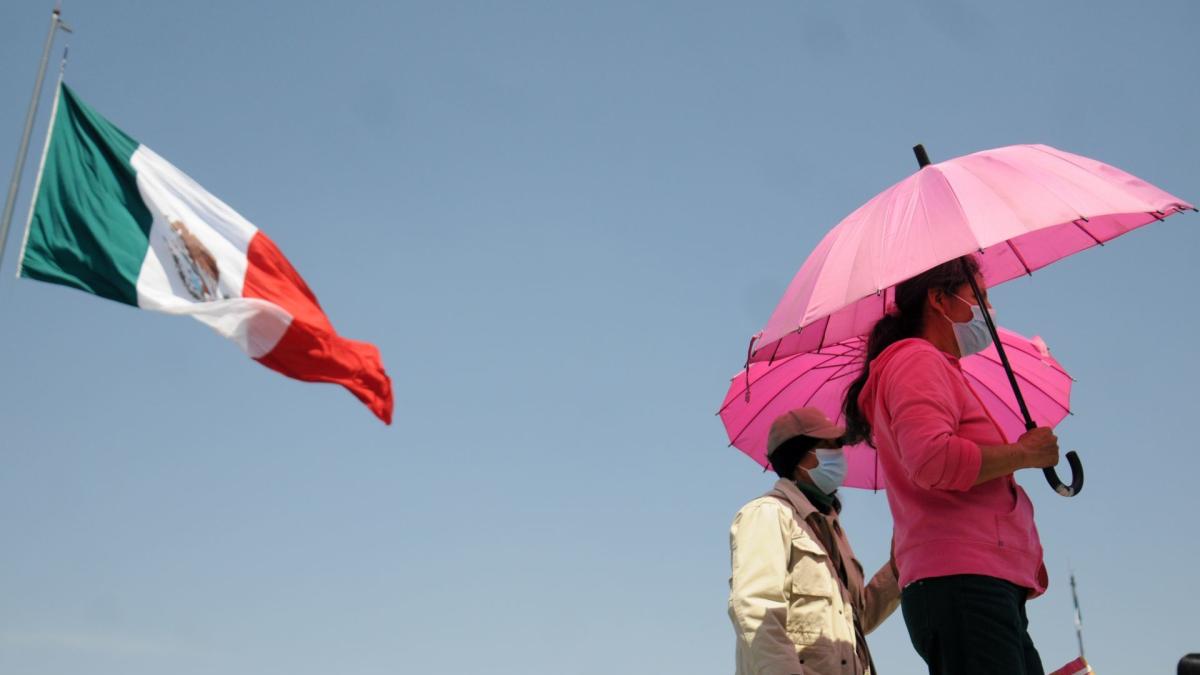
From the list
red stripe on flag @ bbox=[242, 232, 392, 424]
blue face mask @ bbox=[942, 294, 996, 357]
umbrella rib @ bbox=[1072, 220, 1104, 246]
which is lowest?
blue face mask @ bbox=[942, 294, 996, 357]

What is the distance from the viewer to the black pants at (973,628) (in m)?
3.97

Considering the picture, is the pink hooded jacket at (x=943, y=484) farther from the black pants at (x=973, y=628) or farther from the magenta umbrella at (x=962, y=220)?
the magenta umbrella at (x=962, y=220)

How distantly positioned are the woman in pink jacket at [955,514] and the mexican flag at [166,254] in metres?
2.74

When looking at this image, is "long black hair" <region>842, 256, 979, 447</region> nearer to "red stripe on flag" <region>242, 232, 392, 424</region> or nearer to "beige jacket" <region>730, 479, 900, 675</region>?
"beige jacket" <region>730, 479, 900, 675</region>

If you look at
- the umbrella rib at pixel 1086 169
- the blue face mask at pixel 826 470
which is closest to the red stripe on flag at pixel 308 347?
the blue face mask at pixel 826 470

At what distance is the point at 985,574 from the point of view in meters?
4.04

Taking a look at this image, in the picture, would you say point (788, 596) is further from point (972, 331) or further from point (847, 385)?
point (847, 385)

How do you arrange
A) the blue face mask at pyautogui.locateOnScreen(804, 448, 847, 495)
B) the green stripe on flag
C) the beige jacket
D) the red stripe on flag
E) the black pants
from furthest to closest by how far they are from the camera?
the blue face mask at pyautogui.locateOnScreen(804, 448, 847, 495) → the red stripe on flag → the green stripe on flag → the beige jacket → the black pants

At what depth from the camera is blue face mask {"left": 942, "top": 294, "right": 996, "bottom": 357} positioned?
4.73 metres

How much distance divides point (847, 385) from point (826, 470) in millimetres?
886

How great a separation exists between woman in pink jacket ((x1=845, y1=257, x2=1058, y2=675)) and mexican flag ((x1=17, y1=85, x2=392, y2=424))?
274cm

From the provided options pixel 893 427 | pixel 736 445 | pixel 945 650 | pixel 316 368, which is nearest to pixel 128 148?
pixel 316 368

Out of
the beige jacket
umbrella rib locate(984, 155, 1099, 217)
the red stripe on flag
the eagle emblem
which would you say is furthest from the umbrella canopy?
the eagle emblem

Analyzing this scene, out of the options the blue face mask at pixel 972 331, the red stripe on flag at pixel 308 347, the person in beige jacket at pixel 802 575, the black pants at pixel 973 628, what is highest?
the red stripe on flag at pixel 308 347
